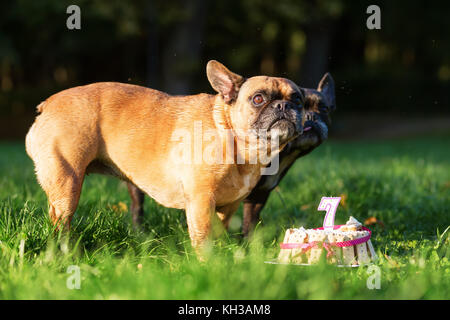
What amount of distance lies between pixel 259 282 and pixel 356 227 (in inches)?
47.4

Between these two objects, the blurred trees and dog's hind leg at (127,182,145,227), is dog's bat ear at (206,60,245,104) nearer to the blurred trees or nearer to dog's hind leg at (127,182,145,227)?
dog's hind leg at (127,182,145,227)

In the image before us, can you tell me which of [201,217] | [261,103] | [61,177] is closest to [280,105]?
[261,103]

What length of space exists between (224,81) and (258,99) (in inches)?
10.6

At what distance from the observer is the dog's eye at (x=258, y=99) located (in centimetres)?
344

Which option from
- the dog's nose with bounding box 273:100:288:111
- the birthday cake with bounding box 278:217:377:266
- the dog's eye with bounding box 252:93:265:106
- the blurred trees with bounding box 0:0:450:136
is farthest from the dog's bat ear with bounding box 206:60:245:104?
the blurred trees with bounding box 0:0:450:136

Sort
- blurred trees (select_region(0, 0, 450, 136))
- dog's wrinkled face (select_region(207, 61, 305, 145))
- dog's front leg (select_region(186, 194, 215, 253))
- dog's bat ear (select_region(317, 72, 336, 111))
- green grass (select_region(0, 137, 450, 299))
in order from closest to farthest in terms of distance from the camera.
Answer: green grass (select_region(0, 137, 450, 299)) → dog's front leg (select_region(186, 194, 215, 253)) → dog's wrinkled face (select_region(207, 61, 305, 145)) → dog's bat ear (select_region(317, 72, 336, 111)) → blurred trees (select_region(0, 0, 450, 136))

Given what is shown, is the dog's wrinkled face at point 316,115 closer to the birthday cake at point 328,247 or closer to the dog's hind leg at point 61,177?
the birthday cake at point 328,247

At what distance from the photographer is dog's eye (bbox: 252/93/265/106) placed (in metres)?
3.44

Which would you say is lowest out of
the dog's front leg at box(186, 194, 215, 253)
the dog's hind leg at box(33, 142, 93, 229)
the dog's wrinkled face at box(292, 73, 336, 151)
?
the dog's front leg at box(186, 194, 215, 253)

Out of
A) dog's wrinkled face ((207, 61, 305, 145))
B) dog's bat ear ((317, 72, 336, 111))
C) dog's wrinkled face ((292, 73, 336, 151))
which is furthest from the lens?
dog's bat ear ((317, 72, 336, 111))

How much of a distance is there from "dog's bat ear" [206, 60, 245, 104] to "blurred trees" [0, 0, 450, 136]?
37.7ft

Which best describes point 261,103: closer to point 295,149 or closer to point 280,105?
point 280,105

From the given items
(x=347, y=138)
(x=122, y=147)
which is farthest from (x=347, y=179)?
(x=347, y=138)

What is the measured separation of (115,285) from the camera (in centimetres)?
269
